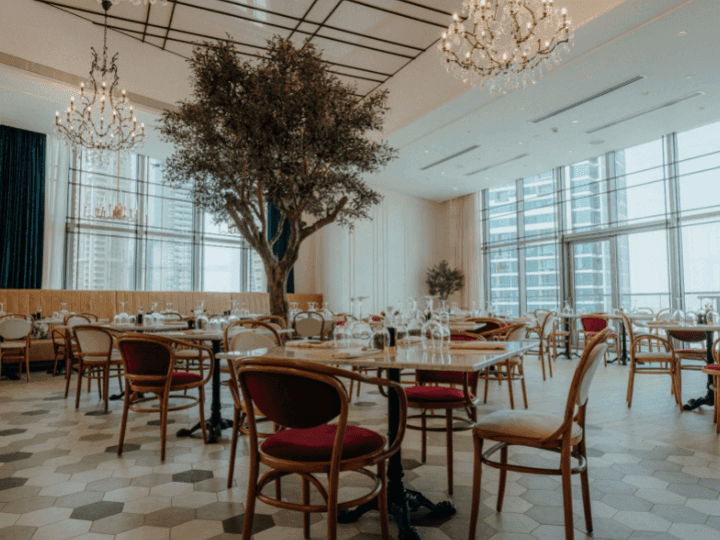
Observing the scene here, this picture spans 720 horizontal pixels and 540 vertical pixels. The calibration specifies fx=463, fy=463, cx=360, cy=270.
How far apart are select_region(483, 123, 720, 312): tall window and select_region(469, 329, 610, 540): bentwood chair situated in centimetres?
875

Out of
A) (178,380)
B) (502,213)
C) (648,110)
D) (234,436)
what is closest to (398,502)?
(234,436)

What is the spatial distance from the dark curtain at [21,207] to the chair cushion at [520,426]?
10.7m

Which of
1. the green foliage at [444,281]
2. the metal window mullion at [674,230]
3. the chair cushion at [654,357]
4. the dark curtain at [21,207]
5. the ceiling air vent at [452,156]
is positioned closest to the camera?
the chair cushion at [654,357]

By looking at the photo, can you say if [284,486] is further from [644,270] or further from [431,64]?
[644,270]

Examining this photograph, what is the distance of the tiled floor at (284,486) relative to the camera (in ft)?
6.98

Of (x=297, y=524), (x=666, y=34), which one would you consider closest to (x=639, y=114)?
(x=666, y=34)

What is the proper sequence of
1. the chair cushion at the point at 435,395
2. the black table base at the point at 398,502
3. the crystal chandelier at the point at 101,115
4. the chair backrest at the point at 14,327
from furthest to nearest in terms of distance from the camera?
1. the crystal chandelier at the point at 101,115
2. the chair backrest at the point at 14,327
3. the chair cushion at the point at 435,395
4. the black table base at the point at 398,502

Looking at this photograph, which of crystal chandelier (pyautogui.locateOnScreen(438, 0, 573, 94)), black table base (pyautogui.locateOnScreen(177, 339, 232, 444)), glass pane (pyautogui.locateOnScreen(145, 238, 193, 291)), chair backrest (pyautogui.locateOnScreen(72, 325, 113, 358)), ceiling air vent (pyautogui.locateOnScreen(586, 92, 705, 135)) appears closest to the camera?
black table base (pyautogui.locateOnScreen(177, 339, 232, 444))

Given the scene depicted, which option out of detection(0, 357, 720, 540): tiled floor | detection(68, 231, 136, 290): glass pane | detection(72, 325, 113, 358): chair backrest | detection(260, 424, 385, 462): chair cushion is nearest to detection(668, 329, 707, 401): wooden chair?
detection(0, 357, 720, 540): tiled floor

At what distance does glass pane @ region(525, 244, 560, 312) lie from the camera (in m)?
13.3

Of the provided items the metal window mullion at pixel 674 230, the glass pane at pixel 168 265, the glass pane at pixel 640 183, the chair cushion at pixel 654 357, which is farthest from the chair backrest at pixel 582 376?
the glass pane at pixel 168 265

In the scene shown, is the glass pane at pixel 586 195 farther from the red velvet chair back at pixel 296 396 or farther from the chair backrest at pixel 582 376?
the red velvet chair back at pixel 296 396

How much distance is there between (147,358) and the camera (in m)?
3.21

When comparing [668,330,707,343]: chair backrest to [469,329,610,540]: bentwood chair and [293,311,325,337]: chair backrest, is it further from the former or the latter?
[469,329,610,540]: bentwood chair
